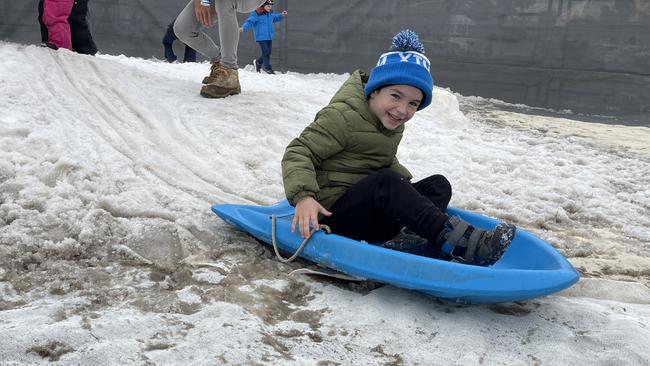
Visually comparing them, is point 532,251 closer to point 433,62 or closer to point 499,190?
point 499,190

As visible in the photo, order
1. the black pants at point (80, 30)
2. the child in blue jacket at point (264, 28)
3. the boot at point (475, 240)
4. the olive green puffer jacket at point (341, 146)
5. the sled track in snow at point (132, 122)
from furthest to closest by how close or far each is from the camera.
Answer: the child in blue jacket at point (264, 28) < the black pants at point (80, 30) < the sled track in snow at point (132, 122) < the olive green puffer jacket at point (341, 146) < the boot at point (475, 240)

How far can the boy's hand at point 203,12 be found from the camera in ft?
15.1

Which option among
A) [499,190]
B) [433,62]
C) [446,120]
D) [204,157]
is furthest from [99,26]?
[499,190]

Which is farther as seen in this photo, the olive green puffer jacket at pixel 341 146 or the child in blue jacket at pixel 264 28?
the child in blue jacket at pixel 264 28

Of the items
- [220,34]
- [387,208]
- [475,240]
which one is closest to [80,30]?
[220,34]

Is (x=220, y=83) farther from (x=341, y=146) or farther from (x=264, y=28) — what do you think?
(x=264, y=28)

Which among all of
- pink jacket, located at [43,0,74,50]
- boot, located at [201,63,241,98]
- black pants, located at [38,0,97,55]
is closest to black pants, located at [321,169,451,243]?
boot, located at [201,63,241,98]

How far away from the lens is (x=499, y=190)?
3762 millimetres

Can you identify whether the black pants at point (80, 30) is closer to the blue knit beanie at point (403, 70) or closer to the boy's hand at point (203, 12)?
the boy's hand at point (203, 12)

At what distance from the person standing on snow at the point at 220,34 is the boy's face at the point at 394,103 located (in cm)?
242

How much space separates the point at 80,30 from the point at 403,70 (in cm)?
404

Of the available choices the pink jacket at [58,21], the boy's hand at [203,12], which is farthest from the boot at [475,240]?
the pink jacket at [58,21]

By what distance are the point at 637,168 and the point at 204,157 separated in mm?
3178

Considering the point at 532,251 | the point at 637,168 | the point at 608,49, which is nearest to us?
the point at 532,251
